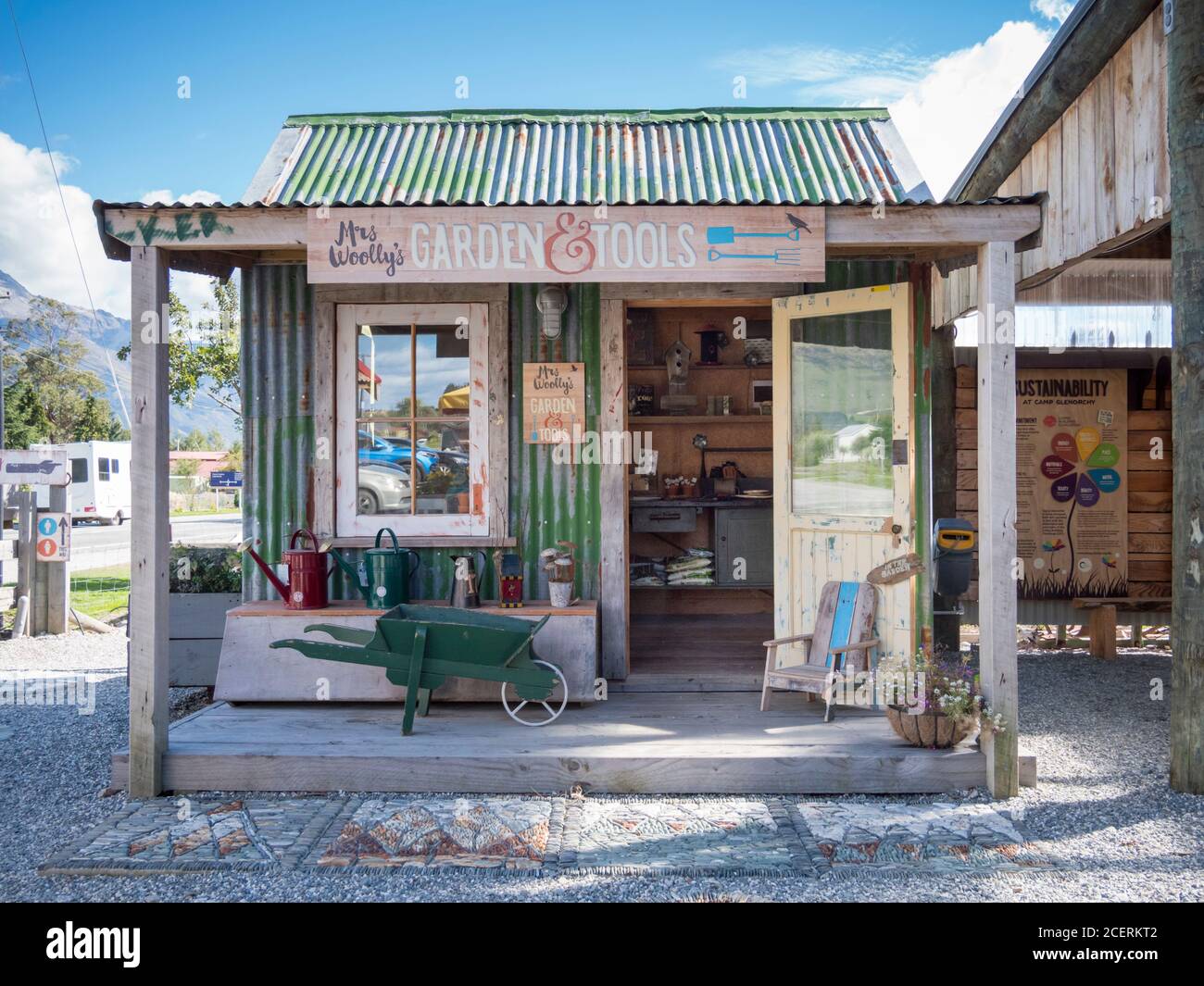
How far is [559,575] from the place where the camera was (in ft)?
19.5

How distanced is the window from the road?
19.2ft

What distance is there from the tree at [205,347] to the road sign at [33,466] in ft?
22.5

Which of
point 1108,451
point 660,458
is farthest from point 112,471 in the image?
point 1108,451

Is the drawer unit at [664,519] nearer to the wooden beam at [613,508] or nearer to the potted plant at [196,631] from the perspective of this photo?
the wooden beam at [613,508]

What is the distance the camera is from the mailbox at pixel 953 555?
5.24m

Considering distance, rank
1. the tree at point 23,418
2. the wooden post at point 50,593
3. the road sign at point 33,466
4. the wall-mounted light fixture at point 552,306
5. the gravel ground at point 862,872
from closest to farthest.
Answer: the gravel ground at point 862,872
the wall-mounted light fixture at point 552,306
the road sign at point 33,466
the wooden post at point 50,593
the tree at point 23,418

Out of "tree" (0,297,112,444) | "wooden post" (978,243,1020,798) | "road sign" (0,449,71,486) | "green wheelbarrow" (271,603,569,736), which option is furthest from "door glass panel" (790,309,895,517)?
"tree" (0,297,112,444)

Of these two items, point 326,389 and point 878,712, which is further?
point 326,389

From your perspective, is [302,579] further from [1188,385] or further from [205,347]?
[205,347]

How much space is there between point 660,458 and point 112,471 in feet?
71.9

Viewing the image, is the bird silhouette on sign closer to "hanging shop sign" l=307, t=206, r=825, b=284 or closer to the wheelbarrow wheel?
"hanging shop sign" l=307, t=206, r=825, b=284

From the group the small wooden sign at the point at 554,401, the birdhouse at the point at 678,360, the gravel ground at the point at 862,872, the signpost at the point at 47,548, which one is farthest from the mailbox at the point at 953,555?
the signpost at the point at 47,548

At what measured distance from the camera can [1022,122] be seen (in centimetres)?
624
